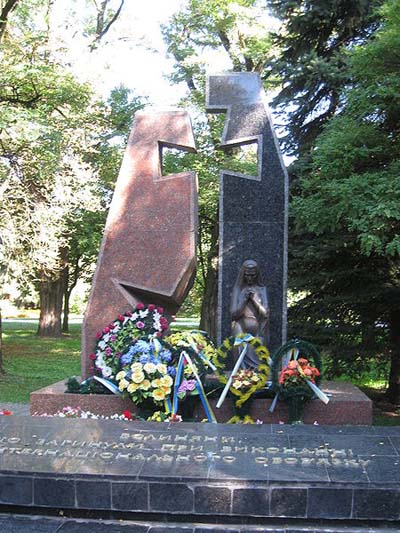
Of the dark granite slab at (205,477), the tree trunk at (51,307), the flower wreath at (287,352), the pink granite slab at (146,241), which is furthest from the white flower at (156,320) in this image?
the tree trunk at (51,307)

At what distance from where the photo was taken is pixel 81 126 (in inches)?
611

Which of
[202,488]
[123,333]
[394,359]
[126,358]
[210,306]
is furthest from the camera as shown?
[210,306]

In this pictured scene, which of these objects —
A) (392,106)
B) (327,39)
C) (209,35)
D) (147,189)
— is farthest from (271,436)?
(209,35)

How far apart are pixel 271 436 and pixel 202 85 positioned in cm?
1857

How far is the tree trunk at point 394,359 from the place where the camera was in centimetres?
1006

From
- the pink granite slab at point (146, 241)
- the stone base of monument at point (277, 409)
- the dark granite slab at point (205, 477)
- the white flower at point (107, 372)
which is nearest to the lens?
the dark granite slab at point (205, 477)

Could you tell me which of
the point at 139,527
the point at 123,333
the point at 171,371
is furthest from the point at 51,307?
the point at 139,527

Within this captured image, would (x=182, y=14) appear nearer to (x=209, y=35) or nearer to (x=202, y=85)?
(x=209, y=35)

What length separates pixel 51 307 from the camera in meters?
25.0

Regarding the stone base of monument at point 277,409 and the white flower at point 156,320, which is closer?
the stone base of monument at point 277,409

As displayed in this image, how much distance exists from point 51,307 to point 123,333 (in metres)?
18.1

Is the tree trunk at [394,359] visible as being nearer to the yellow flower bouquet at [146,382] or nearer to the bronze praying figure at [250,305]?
the bronze praying figure at [250,305]

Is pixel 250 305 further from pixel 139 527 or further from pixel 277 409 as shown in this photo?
pixel 139 527

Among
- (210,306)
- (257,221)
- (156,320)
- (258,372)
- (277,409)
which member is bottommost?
(277,409)
